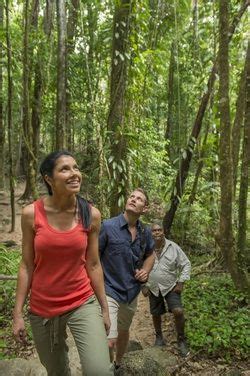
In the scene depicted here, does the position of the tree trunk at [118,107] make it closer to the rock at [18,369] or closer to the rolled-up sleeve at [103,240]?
the rolled-up sleeve at [103,240]

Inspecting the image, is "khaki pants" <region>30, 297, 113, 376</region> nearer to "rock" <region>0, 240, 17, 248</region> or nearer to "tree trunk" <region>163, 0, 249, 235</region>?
"tree trunk" <region>163, 0, 249, 235</region>

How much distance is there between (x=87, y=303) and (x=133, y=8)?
5245 mm

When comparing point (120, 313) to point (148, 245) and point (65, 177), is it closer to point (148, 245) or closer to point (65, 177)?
point (148, 245)

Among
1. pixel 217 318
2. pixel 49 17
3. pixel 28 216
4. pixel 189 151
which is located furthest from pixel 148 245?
pixel 49 17

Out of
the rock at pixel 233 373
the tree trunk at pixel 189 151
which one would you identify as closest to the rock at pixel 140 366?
the rock at pixel 233 373

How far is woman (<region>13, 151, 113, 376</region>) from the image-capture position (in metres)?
2.72

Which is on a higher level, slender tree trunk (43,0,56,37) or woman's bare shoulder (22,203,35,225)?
slender tree trunk (43,0,56,37)

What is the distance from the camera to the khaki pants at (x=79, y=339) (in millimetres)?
2590

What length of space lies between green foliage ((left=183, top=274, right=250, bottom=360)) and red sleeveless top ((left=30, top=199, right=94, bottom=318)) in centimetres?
267

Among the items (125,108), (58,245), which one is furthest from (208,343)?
(125,108)

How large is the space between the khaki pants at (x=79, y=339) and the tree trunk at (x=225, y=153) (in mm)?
2723

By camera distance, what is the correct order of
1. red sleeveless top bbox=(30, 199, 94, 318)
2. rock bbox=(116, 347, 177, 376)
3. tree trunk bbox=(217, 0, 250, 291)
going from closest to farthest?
red sleeveless top bbox=(30, 199, 94, 318)
rock bbox=(116, 347, 177, 376)
tree trunk bbox=(217, 0, 250, 291)

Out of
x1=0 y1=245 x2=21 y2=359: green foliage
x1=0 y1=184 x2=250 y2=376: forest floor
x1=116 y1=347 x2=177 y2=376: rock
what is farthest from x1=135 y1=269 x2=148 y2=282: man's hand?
x1=0 y1=245 x2=21 y2=359: green foliage

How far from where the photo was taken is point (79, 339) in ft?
8.94
